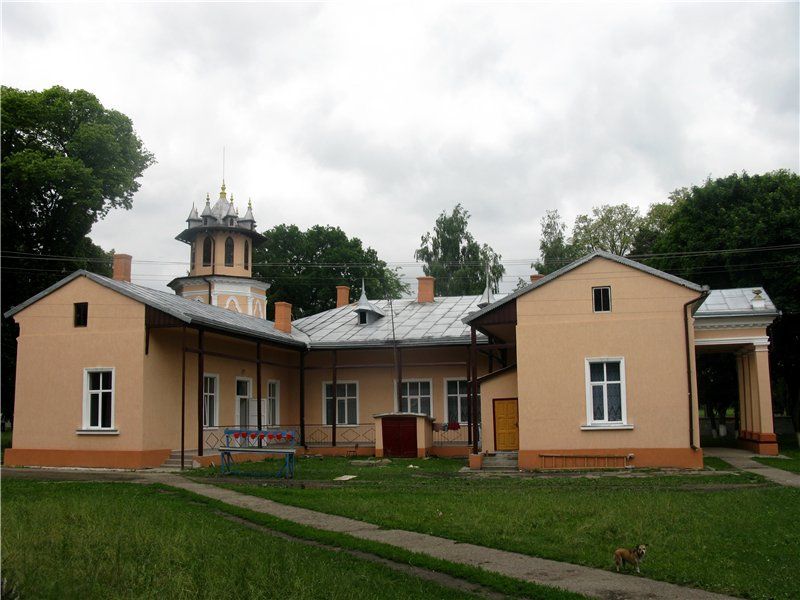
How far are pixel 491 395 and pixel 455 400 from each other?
5804 millimetres

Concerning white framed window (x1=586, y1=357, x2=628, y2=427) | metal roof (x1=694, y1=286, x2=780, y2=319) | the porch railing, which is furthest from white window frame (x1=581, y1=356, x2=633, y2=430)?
the porch railing

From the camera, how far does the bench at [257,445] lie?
61.3ft

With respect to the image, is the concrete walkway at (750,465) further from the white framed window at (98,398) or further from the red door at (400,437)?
the white framed window at (98,398)

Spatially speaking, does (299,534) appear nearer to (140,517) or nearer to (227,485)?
(140,517)

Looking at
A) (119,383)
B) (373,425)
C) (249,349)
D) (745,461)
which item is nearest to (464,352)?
(373,425)

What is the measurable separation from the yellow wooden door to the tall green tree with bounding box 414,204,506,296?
89.0ft

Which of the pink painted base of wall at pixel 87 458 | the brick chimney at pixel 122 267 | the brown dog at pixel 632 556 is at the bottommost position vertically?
the brown dog at pixel 632 556

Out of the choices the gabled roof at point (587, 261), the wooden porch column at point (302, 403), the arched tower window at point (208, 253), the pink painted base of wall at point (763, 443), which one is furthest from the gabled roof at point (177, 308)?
the pink painted base of wall at point (763, 443)

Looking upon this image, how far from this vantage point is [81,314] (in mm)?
21859

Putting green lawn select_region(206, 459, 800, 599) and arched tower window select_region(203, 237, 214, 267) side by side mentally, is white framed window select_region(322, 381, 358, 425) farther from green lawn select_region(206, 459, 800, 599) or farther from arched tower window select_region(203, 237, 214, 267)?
arched tower window select_region(203, 237, 214, 267)

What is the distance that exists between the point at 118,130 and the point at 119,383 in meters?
15.5

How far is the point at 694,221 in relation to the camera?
3328 cm

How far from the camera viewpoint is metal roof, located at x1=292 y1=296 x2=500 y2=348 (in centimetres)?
2780

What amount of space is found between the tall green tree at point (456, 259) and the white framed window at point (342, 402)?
844 inches
